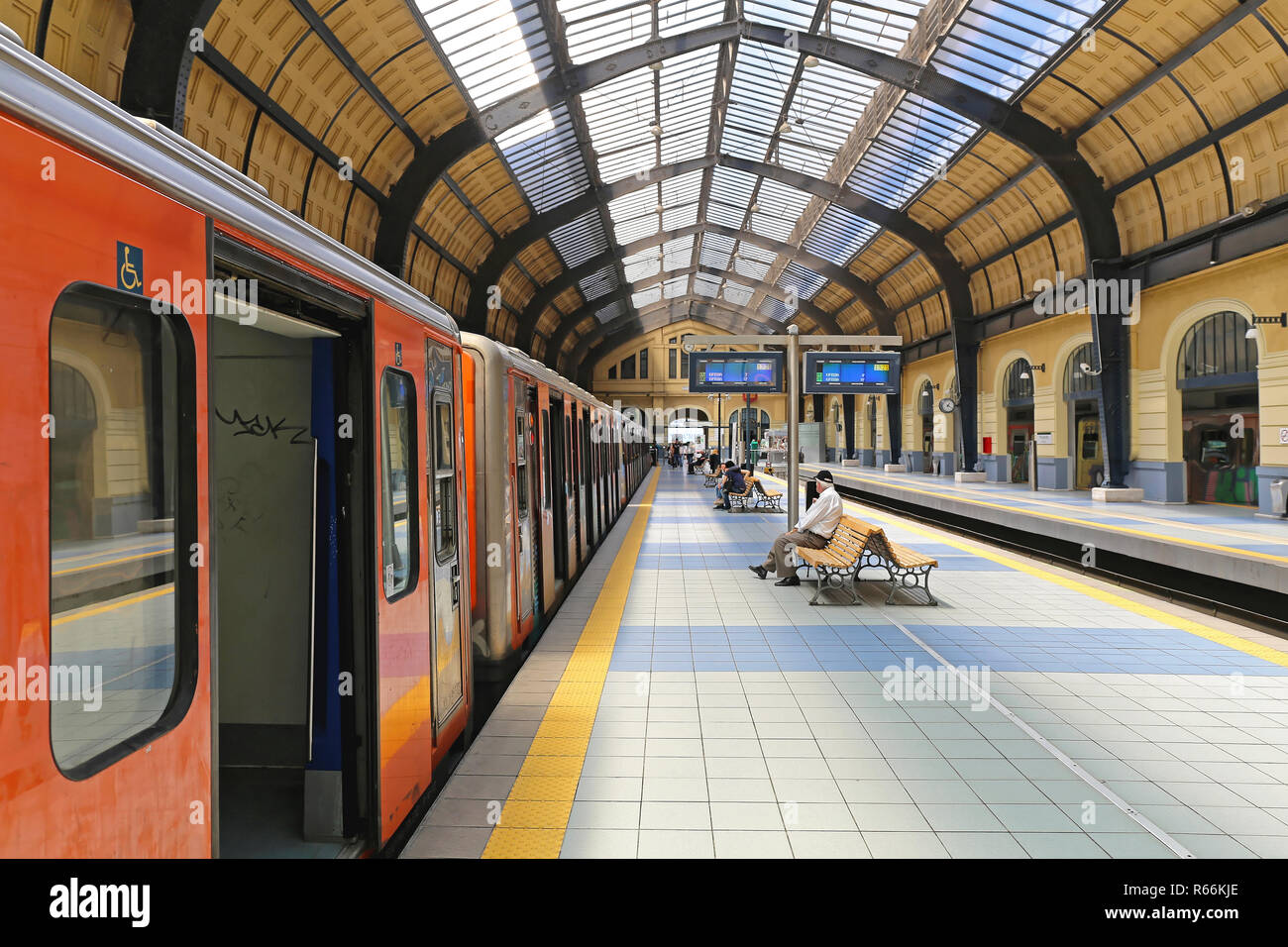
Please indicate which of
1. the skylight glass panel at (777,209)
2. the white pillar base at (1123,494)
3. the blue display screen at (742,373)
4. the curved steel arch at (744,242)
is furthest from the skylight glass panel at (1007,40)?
the curved steel arch at (744,242)

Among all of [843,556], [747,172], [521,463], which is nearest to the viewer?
[521,463]

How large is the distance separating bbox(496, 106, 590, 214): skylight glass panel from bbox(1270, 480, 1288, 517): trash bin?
606 inches

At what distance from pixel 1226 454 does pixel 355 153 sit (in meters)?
18.1

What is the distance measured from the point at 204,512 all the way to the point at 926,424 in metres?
34.5

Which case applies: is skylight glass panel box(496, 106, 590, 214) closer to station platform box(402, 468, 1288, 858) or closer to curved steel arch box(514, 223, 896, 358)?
curved steel arch box(514, 223, 896, 358)

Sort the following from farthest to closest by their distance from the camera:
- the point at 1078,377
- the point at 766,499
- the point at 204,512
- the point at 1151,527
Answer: the point at 1078,377 → the point at 766,499 → the point at 1151,527 → the point at 204,512

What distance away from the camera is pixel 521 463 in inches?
245

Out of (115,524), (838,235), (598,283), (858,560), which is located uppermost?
(838,235)

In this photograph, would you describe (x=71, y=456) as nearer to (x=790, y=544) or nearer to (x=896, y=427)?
(x=790, y=544)

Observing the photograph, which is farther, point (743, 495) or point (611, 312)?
point (611, 312)

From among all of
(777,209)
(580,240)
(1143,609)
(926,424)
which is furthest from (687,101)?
(926,424)

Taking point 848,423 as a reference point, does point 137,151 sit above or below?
below

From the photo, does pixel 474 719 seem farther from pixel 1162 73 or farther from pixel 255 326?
pixel 1162 73

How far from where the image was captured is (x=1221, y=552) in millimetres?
Result: 9844
